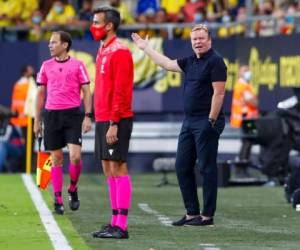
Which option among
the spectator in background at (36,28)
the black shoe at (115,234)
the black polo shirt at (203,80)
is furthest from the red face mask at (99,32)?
the spectator in background at (36,28)

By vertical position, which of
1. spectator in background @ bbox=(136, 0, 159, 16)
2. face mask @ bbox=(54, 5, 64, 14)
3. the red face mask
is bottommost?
the red face mask

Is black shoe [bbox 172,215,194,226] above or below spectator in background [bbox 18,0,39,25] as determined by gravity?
below

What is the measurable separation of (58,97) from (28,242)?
138 inches

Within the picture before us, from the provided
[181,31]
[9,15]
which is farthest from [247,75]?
[9,15]

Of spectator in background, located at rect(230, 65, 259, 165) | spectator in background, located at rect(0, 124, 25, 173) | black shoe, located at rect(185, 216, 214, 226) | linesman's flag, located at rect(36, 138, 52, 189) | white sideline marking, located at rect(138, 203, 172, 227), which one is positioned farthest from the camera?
spectator in background, located at rect(0, 124, 25, 173)

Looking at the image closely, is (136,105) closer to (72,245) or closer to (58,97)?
(58,97)

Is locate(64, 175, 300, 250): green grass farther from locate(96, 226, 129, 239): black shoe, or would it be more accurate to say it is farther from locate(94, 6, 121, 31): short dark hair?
locate(94, 6, 121, 31): short dark hair

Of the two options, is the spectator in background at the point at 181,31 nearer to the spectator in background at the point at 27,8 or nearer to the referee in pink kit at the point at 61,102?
the spectator in background at the point at 27,8

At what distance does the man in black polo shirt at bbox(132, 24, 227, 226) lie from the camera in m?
12.3

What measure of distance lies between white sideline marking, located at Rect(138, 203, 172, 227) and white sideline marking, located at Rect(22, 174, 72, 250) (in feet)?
3.68

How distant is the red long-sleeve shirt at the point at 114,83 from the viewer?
10.8 m

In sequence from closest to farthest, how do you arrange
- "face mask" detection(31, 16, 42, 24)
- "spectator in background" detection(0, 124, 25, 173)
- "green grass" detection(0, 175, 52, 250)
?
"green grass" detection(0, 175, 52, 250) → "spectator in background" detection(0, 124, 25, 173) → "face mask" detection(31, 16, 42, 24)

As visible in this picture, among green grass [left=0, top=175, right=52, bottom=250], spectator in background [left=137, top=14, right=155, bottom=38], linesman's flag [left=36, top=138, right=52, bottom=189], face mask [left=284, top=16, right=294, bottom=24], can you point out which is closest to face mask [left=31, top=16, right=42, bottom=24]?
spectator in background [left=137, top=14, right=155, bottom=38]

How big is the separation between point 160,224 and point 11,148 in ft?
39.2
